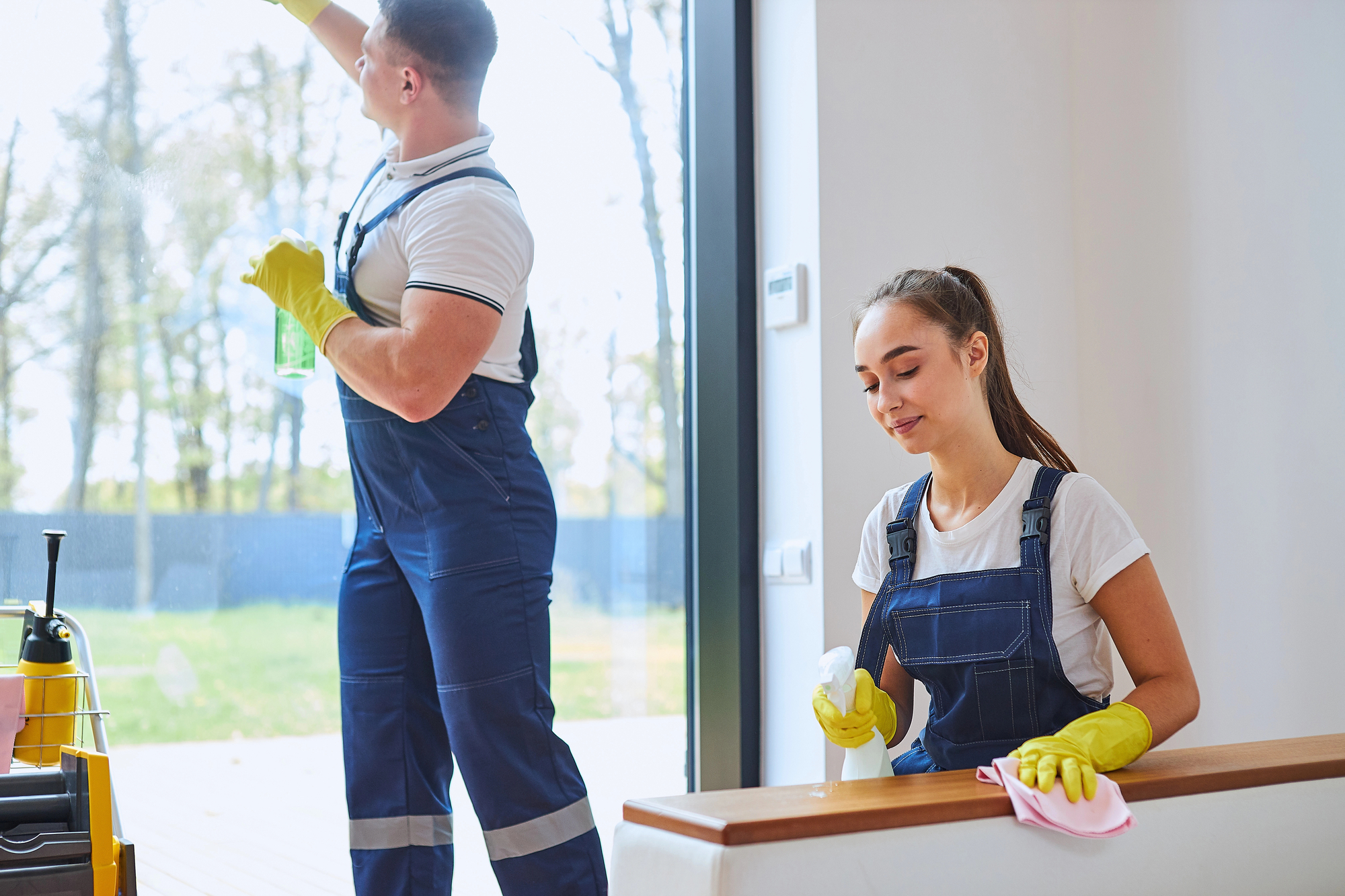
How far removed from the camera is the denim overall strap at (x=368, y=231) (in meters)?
1.48

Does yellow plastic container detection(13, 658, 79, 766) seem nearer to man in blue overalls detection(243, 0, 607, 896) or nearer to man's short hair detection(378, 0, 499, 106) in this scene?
man in blue overalls detection(243, 0, 607, 896)

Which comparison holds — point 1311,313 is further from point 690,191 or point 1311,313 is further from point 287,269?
point 287,269

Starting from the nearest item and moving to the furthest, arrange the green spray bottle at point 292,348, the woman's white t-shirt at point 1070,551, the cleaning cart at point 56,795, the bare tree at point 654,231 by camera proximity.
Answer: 1. the cleaning cart at point 56,795
2. the woman's white t-shirt at point 1070,551
3. the green spray bottle at point 292,348
4. the bare tree at point 654,231

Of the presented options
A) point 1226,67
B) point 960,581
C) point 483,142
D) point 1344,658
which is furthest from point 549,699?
point 1226,67

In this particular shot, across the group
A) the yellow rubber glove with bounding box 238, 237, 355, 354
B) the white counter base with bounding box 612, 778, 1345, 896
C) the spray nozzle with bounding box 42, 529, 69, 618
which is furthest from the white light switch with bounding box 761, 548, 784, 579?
the spray nozzle with bounding box 42, 529, 69, 618

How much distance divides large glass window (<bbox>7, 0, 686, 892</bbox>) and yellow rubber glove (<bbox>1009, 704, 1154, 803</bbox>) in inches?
47.8

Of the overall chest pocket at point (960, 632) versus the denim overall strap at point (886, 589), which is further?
the denim overall strap at point (886, 589)

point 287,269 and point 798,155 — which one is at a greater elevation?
point 798,155

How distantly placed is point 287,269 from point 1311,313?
1626mm

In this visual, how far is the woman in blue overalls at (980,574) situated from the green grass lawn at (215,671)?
100cm

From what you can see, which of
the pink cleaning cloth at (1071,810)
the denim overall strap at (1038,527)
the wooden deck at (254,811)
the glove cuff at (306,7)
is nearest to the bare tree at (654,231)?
the wooden deck at (254,811)

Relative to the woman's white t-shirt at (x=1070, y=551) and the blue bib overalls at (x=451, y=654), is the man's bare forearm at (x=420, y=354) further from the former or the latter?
the woman's white t-shirt at (x=1070, y=551)

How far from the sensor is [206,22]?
1.86m

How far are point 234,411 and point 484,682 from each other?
778mm
